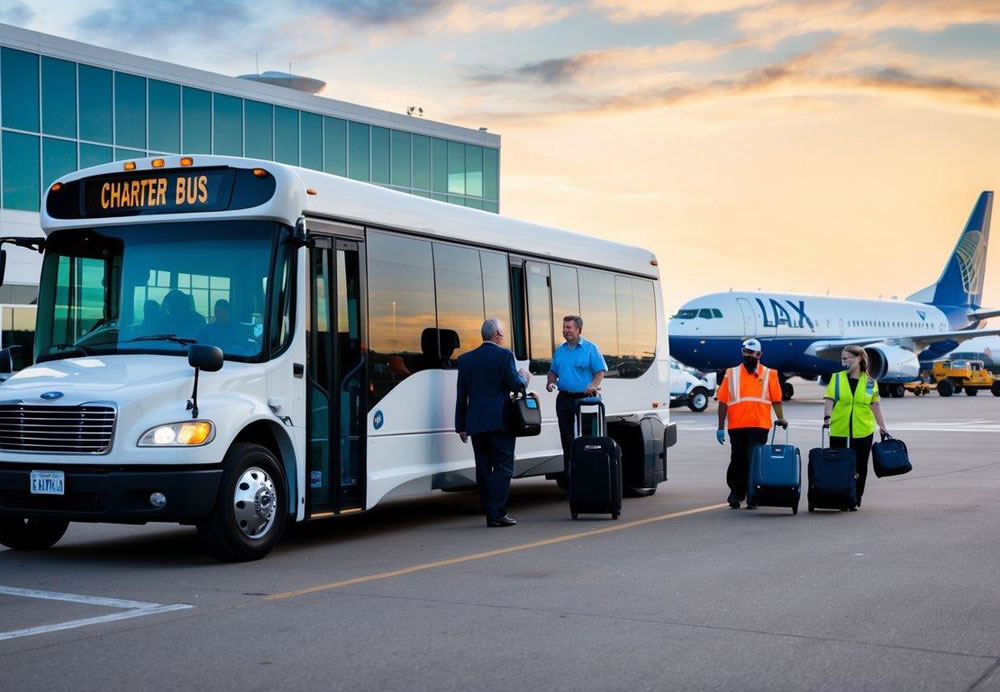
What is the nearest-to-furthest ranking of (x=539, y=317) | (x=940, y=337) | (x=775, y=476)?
(x=775, y=476), (x=539, y=317), (x=940, y=337)

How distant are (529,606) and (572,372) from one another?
18.0ft

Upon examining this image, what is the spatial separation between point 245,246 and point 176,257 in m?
0.56

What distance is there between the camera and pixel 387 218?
11.4 metres

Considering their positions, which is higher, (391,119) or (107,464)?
(391,119)

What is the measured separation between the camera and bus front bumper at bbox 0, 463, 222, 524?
29.6 ft

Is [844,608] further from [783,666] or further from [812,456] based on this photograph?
[812,456]

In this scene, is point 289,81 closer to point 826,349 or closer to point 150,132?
point 150,132

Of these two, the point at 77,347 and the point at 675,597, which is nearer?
the point at 675,597

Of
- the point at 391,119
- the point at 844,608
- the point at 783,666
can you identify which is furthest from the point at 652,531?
the point at 391,119

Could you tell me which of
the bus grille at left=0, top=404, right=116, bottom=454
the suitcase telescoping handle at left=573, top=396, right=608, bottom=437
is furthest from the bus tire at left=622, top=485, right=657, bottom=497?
the bus grille at left=0, top=404, right=116, bottom=454

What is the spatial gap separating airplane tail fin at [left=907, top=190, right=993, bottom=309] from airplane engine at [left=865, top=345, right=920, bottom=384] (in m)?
17.4

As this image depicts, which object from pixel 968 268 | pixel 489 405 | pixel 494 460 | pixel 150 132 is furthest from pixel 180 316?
pixel 968 268

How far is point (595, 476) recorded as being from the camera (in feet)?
40.3

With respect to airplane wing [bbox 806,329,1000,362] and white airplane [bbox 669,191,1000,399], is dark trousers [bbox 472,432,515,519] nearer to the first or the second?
white airplane [bbox 669,191,1000,399]
